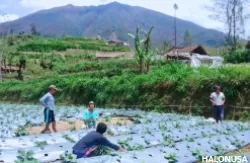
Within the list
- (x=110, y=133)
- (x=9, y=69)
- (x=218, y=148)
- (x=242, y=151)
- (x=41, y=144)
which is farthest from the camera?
(x=9, y=69)

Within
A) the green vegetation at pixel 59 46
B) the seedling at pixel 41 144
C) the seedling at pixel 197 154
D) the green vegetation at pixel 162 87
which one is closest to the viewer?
the seedling at pixel 197 154

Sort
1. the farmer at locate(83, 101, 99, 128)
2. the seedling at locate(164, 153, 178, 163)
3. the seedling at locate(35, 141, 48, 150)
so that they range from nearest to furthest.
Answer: the seedling at locate(164, 153, 178, 163) → the seedling at locate(35, 141, 48, 150) → the farmer at locate(83, 101, 99, 128)

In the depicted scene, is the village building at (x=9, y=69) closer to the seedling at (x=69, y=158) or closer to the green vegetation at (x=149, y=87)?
the green vegetation at (x=149, y=87)

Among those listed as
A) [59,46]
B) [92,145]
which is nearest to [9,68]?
[59,46]

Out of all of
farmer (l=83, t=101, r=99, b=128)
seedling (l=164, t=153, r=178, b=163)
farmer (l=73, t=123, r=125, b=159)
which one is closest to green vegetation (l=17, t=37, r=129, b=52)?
farmer (l=83, t=101, r=99, b=128)

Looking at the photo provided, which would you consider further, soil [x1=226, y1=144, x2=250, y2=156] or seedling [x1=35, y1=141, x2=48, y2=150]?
soil [x1=226, y1=144, x2=250, y2=156]

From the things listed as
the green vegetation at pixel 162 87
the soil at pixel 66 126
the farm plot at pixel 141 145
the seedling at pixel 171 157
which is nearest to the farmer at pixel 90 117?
the farm plot at pixel 141 145

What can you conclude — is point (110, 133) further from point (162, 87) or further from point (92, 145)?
point (162, 87)

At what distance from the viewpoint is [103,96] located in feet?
82.1

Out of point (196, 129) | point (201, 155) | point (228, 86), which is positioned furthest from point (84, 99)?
point (201, 155)

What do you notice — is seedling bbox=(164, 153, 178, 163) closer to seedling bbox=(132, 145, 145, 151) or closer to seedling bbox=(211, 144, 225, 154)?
seedling bbox=(132, 145, 145, 151)

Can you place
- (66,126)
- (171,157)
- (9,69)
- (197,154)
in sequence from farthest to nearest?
(9,69) → (66,126) → (197,154) → (171,157)

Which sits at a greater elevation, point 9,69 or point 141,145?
point 9,69

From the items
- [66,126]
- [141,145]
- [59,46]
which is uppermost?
[59,46]
